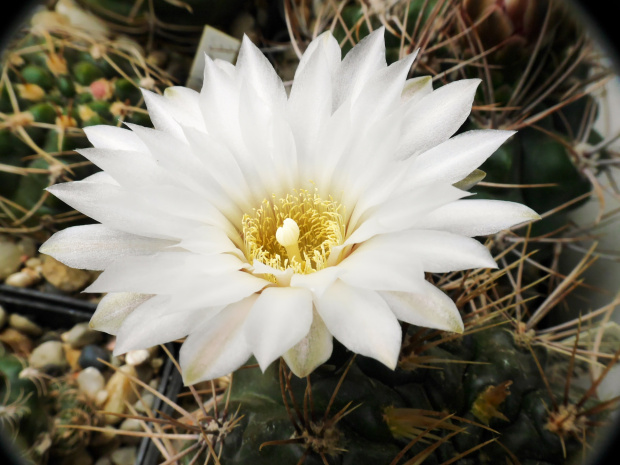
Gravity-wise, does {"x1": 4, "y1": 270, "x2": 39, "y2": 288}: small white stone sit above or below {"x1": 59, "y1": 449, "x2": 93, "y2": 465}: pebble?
above

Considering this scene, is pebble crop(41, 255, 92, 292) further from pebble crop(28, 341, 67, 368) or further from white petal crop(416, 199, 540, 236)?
white petal crop(416, 199, 540, 236)

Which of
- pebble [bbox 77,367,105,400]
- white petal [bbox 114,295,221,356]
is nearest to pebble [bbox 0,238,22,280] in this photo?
pebble [bbox 77,367,105,400]

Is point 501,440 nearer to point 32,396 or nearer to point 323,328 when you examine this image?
point 323,328

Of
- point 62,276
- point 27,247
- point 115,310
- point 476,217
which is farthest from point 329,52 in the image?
point 27,247

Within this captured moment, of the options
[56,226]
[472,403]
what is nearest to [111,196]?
[472,403]

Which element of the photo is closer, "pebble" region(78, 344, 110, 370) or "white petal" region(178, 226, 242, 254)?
"white petal" region(178, 226, 242, 254)

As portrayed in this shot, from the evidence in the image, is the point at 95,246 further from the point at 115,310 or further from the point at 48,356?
the point at 48,356

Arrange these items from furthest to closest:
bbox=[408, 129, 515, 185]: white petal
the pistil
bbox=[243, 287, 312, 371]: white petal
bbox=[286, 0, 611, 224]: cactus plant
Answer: bbox=[286, 0, 611, 224]: cactus plant
the pistil
bbox=[408, 129, 515, 185]: white petal
bbox=[243, 287, 312, 371]: white petal
